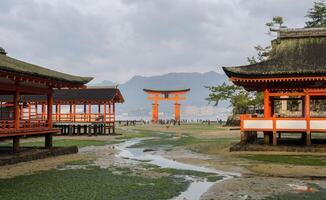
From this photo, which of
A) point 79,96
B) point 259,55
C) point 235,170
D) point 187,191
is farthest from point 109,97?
point 187,191

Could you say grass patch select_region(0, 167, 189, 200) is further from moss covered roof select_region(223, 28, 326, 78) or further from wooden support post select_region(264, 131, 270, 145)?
wooden support post select_region(264, 131, 270, 145)

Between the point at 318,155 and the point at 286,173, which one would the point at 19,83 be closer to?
the point at 286,173

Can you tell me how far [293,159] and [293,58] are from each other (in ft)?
28.3

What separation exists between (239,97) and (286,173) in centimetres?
4431

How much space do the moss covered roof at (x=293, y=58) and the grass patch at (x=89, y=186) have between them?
12.9m

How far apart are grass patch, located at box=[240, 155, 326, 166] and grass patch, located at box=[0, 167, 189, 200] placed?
7.88 m

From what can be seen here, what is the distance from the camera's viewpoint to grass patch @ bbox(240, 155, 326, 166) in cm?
2052

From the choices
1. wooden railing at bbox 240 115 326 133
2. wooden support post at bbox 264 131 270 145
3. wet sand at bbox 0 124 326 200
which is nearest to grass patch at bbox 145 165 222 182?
wet sand at bbox 0 124 326 200

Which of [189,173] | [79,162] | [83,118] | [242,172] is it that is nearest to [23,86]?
[79,162]

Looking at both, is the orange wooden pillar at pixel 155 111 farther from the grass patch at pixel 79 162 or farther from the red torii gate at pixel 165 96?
the grass patch at pixel 79 162

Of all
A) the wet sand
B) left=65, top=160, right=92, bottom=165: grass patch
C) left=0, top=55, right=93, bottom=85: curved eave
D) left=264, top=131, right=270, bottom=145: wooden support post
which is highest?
left=0, top=55, right=93, bottom=85: curved eave

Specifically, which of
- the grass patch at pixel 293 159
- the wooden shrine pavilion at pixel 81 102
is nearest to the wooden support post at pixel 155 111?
the wooden shrine pavilion at pixel 81 102

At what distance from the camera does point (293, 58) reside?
90.8 ft

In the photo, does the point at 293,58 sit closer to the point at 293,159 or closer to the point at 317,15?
the point at 293,159
